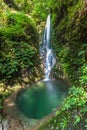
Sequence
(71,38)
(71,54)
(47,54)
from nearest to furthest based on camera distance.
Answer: (71,54)
(71,38)
(47,54)

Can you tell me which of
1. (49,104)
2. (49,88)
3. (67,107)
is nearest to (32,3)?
(49,88)

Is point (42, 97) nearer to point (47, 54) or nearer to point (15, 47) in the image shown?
point (15, 47)

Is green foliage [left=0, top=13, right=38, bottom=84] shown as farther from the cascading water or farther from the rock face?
the rock face

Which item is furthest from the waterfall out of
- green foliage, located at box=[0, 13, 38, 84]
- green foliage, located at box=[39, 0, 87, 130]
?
green foliage, located at box=[0, 13, 38, 84]

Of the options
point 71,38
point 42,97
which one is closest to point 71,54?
point 71,38

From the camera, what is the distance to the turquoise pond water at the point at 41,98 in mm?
5512

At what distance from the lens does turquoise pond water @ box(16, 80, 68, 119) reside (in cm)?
551

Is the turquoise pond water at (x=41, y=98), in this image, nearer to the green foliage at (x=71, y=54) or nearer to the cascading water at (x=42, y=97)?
the cascading water at (x=42, y=97)

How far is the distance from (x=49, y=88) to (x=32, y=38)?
2515mm

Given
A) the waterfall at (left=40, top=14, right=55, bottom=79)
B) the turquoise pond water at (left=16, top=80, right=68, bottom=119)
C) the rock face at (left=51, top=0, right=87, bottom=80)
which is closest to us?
the turquoise pond water at (left=16, top=80, right=68, bottom=119)

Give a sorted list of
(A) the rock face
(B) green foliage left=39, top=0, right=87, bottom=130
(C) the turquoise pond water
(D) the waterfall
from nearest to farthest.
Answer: (B) green foliage left=39, top=0, right=87, bottom=130
(C) the turquoise pond water
(A) the rock face
(D) the waterfall

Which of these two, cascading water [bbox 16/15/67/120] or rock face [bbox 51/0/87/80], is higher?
rock face [bbox 51/0/87/80]

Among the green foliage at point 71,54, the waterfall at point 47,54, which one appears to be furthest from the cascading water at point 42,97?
the green foliage at point 71,54

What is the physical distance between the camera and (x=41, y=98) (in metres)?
6.35
